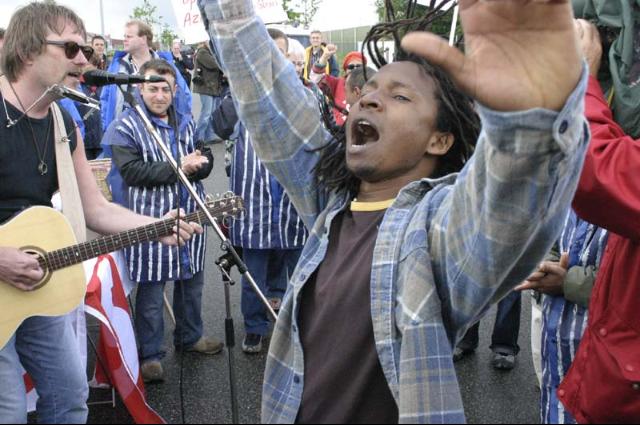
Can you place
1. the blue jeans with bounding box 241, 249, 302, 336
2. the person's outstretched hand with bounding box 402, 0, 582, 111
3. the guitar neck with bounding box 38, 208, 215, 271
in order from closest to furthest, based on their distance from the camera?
the person's outstretched hand with bounding box 402, 0, 582, 111 < the guitar neck with bounding box 38, 208, 215, 271 < the blue jeans with bounding box 241, 249, 302, 336

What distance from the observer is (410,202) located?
4.46ft

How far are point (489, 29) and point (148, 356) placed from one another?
3.63 m

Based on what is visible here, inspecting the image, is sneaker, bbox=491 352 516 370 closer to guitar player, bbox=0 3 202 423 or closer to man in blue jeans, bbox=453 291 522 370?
man in blue jeans, bbox=453 291 522 370

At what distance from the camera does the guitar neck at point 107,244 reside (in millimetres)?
2820

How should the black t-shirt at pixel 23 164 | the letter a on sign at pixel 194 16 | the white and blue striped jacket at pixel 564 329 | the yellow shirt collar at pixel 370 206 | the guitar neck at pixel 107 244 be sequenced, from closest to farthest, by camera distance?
1. the yellow shirt collar at pixel 370 206
2. the white and blue striped jacket at pixel 564 329
3. the black t-shirt at pixel 23 164
4. the guitar neck at pixel 107 244
5. the letter a on sign at pixel 194 16

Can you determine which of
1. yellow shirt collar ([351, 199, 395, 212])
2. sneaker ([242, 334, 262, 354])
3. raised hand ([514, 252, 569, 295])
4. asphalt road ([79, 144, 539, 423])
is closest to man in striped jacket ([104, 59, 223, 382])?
asphalt road ([79, 144, 539, 423])

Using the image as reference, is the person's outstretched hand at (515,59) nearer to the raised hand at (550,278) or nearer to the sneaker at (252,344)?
the raised hand at (550,278)

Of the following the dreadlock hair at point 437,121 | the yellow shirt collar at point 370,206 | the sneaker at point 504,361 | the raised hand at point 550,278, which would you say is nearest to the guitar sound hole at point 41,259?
the dreadlock hair at point 437,121

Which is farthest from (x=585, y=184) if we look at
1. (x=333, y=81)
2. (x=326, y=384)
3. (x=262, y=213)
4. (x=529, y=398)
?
(x=333, y=81)

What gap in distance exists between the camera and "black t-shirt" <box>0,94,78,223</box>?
2.58 m

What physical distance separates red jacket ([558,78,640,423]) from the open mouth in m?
0.60

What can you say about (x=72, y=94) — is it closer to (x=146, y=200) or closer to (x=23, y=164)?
(x=23, y=164)

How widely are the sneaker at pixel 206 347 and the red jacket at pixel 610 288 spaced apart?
9.23 ft

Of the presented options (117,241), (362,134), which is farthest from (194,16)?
(362,134)
